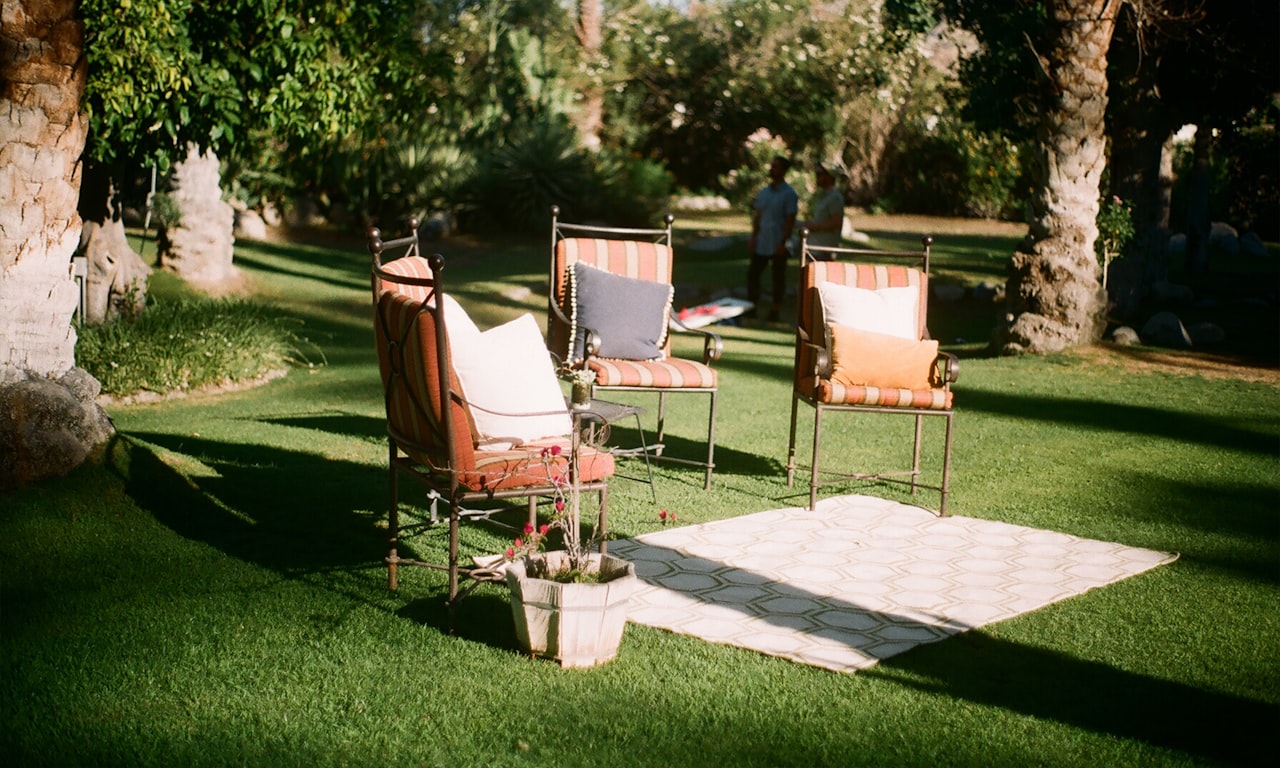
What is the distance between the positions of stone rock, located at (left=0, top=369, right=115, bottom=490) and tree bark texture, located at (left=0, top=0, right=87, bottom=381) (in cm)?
18

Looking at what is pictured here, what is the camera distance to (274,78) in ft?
31.0

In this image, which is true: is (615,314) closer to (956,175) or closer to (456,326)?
(456,326)

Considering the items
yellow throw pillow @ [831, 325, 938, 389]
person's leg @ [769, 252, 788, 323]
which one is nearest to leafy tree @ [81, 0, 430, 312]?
yellow throw pillow @ [831, 325, 938, 389]

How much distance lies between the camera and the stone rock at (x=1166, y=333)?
502 inches

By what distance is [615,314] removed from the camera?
7.19 m

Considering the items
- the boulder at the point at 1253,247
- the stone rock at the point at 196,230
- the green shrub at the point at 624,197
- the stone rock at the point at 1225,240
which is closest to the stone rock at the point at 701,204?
the green shrub at the point at 624,197

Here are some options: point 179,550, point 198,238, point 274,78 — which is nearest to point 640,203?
point 198,238

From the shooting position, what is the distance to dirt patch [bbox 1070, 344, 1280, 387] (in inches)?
435

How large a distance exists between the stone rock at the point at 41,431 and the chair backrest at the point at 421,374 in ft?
5.66

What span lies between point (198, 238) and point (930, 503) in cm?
1039

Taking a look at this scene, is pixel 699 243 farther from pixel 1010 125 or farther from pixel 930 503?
pixel 930 503

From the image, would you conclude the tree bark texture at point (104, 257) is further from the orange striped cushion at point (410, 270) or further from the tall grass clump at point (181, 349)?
the orange striped cushion at point (410, 270)

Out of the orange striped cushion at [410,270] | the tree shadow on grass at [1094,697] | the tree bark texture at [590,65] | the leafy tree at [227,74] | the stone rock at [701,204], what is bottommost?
the tree shadow on grass at [1094,697]

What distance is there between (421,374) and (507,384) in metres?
0.43
